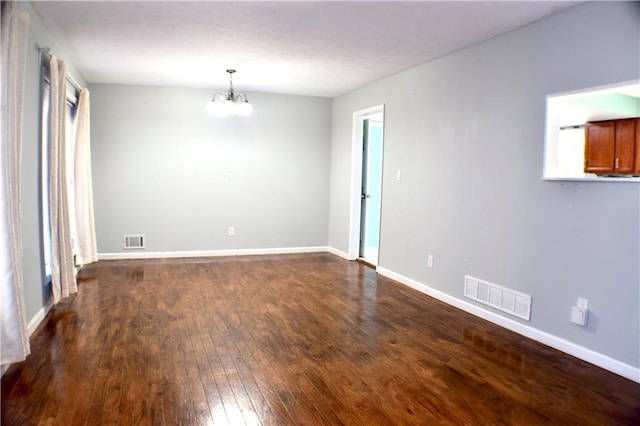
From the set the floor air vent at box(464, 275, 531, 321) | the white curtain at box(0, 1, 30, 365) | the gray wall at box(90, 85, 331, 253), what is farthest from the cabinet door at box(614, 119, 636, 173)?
the white curtain at box(0, 1, 30, 365)

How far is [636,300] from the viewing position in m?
2.62

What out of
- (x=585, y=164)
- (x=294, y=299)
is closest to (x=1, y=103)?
(x=294, y=299)

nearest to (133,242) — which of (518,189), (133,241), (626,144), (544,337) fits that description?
(133,241)

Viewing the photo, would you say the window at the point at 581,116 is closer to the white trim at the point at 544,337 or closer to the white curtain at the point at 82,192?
the white trim at the point at 544,337

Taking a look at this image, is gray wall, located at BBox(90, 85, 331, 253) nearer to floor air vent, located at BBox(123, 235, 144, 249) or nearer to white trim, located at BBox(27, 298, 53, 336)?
floor air vent, located at BBox(123, 235, 144, 249)

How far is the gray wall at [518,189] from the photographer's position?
272 centimetres

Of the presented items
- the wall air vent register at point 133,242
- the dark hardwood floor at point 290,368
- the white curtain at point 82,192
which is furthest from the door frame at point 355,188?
the white curtain at point 82,192

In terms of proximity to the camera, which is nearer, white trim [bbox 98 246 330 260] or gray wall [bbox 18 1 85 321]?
gray wall [bbox 18 1 85 321]

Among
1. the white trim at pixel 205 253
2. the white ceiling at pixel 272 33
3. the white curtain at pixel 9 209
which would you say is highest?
the white ceiling at pixel 272 33

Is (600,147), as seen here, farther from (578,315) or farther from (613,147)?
(578,315)

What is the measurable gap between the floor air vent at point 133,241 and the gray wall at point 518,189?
3549 millimetres

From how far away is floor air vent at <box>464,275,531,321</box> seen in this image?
3.35 m

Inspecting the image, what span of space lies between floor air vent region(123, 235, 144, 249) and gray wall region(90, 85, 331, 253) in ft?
0.24

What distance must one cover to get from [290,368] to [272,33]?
2706 mm
